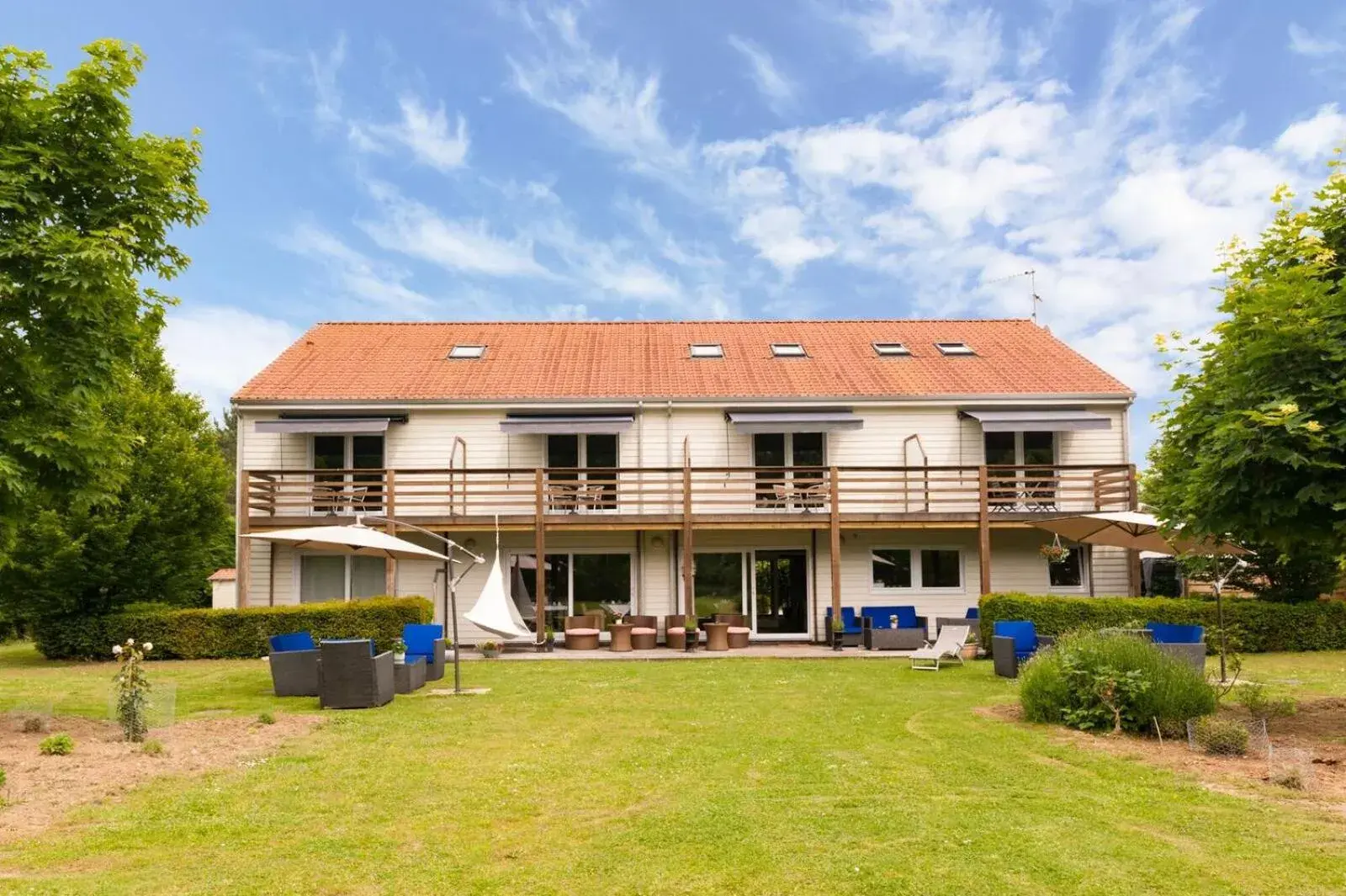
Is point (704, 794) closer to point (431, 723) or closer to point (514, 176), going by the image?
point (431, 723)

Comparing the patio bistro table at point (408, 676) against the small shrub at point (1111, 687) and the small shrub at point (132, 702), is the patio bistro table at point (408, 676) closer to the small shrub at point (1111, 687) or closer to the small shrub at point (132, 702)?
the small shrub at point (132, 702)

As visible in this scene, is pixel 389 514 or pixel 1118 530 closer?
pixel 1118 530

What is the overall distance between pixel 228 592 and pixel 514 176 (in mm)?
13755

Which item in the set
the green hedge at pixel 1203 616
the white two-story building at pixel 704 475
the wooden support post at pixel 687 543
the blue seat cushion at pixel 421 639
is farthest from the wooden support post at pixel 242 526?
the green hedge at pixel 1203 616

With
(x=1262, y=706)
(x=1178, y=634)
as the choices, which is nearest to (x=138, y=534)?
(x=1178, y=634)

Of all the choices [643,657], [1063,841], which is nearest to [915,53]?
[643,657]

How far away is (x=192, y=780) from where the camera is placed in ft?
23.5

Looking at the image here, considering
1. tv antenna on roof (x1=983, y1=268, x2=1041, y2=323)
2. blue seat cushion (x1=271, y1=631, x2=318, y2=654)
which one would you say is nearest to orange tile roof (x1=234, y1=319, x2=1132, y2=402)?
tv antenna on roof (x1=983, y1=268, x2=1041, y2=323)

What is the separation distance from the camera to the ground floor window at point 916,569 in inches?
833

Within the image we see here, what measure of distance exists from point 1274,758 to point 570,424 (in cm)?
1500

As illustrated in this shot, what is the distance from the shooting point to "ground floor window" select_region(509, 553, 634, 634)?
68.0 feet

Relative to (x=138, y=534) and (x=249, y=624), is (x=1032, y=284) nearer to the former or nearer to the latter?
(x=249, y=624)

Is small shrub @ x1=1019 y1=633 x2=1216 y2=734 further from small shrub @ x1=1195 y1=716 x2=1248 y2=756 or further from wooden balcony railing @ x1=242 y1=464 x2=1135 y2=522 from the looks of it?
wooden balcony railing @ x1=242 y1=464 x2=1135 y2=522

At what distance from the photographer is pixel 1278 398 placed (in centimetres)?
842
